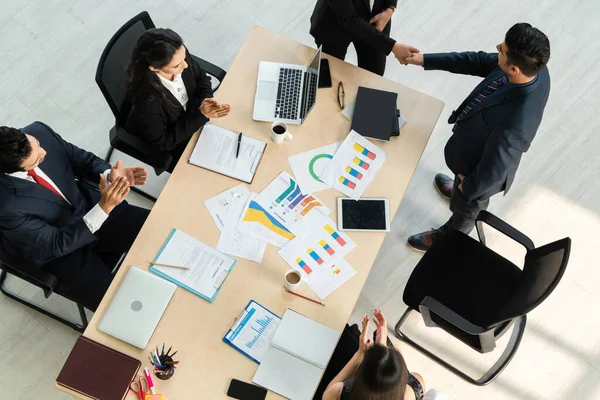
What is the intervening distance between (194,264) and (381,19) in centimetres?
167

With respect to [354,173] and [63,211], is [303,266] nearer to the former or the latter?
[354,173]

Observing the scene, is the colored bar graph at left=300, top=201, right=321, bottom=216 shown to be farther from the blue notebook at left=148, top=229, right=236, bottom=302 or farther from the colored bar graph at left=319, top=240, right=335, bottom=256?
the blue notebook at left=148, top=229, right=236, bottom=302

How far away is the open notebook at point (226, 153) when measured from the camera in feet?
8.90

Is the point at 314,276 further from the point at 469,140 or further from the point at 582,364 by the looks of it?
the point at 582,364

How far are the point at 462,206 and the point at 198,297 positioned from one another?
156 centimetres

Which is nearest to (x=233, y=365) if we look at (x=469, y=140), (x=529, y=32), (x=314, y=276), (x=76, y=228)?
(x=314, y=276)

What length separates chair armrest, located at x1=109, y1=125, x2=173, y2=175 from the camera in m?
2.89

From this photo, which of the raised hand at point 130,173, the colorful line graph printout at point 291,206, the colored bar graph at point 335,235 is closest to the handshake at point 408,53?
the colorful line graph printout at point 291,206

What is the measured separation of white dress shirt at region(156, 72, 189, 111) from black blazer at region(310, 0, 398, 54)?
836 millimetres

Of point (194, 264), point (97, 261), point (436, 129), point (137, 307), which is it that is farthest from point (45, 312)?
point (436, 129)

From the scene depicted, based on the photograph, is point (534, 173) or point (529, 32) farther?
point (534, 173)

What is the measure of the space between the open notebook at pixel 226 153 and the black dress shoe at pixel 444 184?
142 cm

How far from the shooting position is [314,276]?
252 cm

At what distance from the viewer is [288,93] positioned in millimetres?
2898
